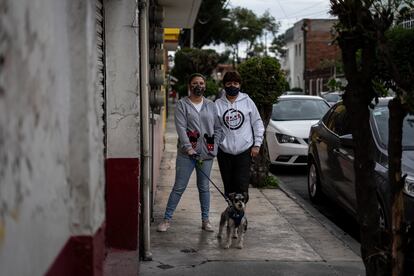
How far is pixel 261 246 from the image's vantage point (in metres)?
6.57

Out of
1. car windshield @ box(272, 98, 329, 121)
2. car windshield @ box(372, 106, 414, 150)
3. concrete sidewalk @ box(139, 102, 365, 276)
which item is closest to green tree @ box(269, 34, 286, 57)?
car windshield @ box(272, 98, 329, 121)

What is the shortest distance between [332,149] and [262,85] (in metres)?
2.35

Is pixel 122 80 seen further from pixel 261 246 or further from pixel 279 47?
pixel 279 47

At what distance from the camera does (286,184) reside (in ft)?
38.1

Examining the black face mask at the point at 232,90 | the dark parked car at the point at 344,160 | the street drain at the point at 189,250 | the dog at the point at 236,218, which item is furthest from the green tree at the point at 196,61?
the street drain at the point at 189,250

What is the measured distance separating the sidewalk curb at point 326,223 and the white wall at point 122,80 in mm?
2571

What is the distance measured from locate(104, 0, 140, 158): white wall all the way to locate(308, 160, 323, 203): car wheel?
422 cm

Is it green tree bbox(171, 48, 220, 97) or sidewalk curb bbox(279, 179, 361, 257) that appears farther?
green tree bbox(171, 48, 220, 97)

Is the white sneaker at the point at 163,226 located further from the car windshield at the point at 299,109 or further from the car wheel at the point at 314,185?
the car windshield at the point at 299,109

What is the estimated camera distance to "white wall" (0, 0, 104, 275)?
2387mm

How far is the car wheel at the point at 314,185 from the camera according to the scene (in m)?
9.25

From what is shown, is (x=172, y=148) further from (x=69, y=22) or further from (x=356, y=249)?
(x=69, y=22)

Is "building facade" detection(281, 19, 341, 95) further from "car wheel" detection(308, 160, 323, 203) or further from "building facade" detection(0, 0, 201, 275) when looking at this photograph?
"building facade" detection(0, 0, 201, 275)

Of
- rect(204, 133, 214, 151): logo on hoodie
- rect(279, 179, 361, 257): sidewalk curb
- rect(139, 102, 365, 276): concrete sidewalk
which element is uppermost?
rect(204, 133, 214, 151): logo on hoodie
